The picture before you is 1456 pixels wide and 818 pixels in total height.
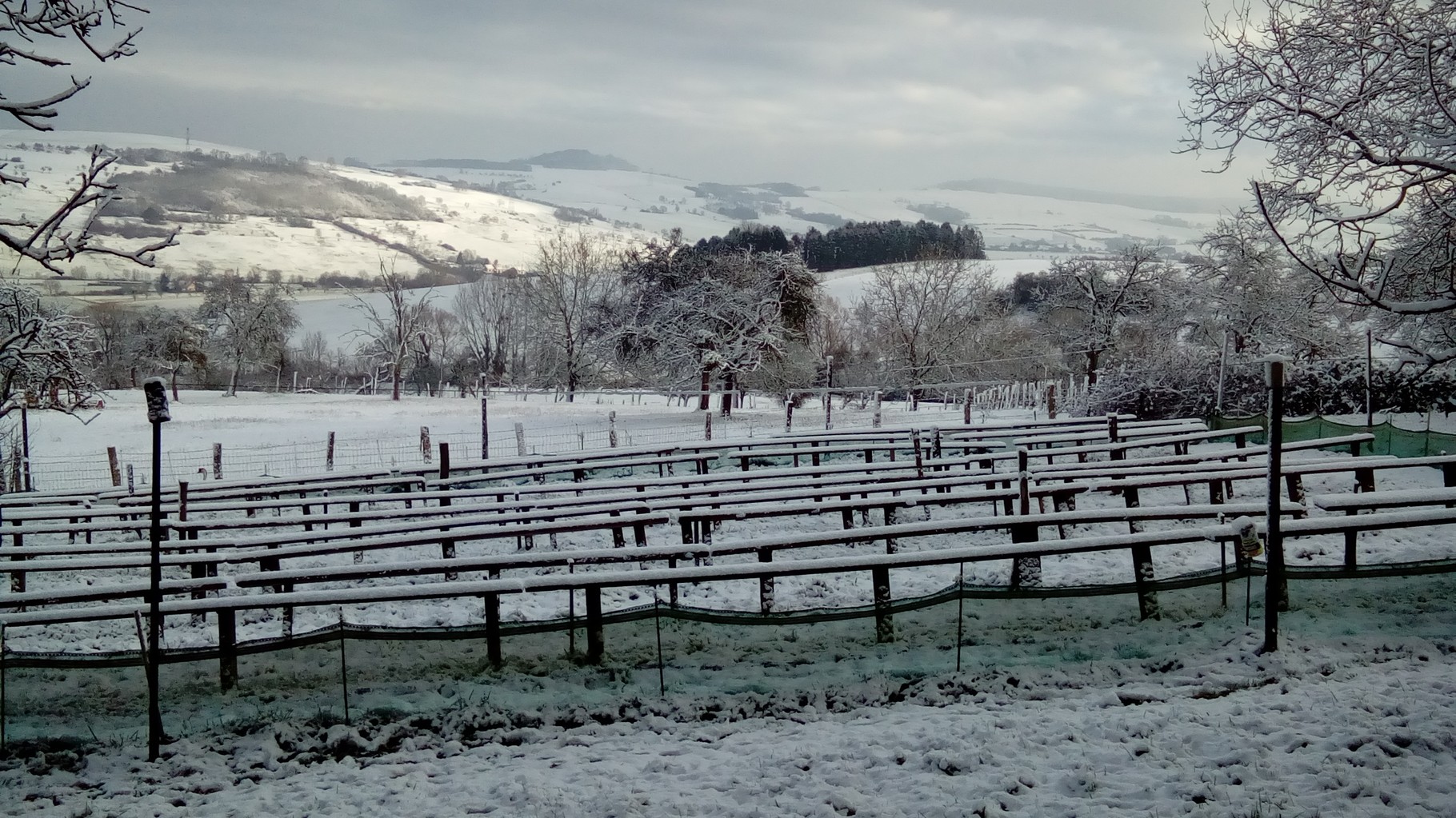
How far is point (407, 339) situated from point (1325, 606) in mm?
55154

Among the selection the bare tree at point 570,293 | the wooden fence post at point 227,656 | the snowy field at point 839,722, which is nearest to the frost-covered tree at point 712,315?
the bare tree at point 570,293

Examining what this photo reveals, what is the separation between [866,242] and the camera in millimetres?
79500

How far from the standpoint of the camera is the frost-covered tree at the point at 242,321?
5669cm

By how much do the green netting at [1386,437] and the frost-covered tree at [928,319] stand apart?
26.6 metres

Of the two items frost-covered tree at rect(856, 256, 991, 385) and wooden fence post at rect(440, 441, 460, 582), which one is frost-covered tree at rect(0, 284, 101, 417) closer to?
wooden fence post at rect(440, 441, 460, 582)

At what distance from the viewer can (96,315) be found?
185ft

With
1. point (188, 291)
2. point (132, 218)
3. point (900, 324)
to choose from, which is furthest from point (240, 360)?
point (900, 324)

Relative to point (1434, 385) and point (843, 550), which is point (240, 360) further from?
point (1434, 385)

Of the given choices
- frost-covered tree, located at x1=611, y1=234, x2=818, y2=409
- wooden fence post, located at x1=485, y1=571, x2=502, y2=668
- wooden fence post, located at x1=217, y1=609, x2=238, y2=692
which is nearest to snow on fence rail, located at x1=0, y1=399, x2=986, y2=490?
frost-covered tree, located at x1=611, y1=234, x2=818, y2=409

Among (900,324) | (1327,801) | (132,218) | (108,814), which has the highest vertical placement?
(132,218)

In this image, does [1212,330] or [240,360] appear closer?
[1212,330]

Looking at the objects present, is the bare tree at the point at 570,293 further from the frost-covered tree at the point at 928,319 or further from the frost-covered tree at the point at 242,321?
the frost-covered tree at the point at 242,321

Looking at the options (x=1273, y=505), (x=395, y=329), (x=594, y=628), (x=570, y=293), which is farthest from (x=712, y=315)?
(x=395, y=329)

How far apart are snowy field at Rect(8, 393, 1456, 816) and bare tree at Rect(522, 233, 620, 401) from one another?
3776cm
